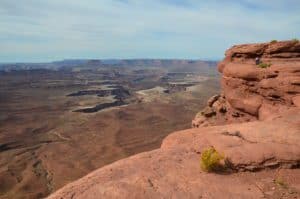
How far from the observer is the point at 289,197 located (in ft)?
25.9

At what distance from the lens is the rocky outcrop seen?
57.3ft

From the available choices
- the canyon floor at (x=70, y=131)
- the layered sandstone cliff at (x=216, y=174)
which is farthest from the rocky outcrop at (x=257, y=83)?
the canyon floor at (x=70, y=131)

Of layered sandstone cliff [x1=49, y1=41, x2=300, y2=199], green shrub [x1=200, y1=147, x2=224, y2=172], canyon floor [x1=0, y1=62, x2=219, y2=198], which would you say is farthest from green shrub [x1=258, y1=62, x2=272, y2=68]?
canyon floor [x1=0, y1=62, x2=219, y2=198]

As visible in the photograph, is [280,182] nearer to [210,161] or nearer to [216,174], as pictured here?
[216,174]

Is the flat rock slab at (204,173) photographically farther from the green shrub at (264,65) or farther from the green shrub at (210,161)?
the green shrub at (264,65)

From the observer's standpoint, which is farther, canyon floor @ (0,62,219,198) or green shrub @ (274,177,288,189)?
canyon floor @ (0,62,219,198)

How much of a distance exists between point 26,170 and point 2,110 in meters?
47.8

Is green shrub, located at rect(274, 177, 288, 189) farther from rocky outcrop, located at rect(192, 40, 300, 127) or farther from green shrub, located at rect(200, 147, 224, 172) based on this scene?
rocky outcrop, located at rect(192, 40, 300, 127)

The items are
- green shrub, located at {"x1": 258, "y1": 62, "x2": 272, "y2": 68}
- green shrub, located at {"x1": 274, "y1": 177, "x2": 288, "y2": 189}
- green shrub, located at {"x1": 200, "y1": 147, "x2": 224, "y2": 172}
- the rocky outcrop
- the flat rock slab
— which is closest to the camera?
the flat rock slab

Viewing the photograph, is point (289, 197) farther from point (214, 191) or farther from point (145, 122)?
point (145, 122)

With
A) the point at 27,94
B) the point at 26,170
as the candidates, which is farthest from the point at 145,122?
the point at 27,94

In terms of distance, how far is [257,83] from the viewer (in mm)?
19562

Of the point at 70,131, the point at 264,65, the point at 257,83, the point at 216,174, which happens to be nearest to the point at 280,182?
the point at 216,174

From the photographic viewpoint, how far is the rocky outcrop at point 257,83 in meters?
17.5
